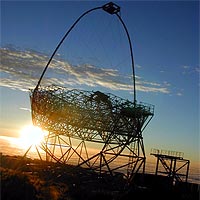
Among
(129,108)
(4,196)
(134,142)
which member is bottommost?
(4,196)

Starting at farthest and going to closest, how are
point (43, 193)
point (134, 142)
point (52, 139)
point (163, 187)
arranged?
point (52, 139)
point (163, 187)
point (134, 142)
point (43, 193)

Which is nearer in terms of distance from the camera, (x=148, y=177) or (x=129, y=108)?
(x=129, y=108)

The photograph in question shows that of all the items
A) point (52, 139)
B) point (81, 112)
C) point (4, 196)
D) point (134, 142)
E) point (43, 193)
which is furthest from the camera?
point (52, 139)

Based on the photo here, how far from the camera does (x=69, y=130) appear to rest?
3884cm

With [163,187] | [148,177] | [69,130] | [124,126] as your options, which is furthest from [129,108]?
[148,177]

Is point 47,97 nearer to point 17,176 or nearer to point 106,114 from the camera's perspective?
point 106,114

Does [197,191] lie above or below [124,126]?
below

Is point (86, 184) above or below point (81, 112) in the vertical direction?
below

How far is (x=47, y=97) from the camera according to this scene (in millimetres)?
35594

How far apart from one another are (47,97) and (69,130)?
511 centimetres

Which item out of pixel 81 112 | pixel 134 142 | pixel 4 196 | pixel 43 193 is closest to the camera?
pixel 4 196

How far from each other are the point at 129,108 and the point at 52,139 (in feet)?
42.1

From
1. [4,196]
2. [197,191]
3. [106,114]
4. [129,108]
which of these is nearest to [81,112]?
[106,114]

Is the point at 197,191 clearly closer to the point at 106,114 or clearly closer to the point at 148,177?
the point at 148,177
